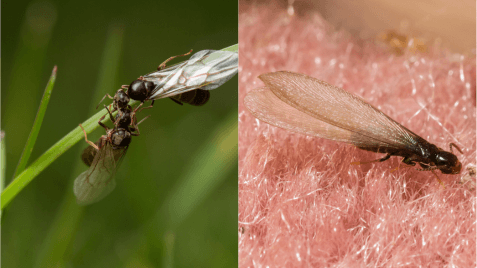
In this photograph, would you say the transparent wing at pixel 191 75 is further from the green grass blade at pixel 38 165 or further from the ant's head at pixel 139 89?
the green grass blade at pixel 38 165

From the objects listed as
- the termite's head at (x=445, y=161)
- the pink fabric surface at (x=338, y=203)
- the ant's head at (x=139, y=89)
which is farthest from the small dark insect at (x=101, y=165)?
the termite's head at (x=445, y=161)

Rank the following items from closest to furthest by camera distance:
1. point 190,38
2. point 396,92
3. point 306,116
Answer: point 306,116, point 190,38, point 396,92

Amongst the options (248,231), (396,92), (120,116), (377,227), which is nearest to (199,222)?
(248,231)

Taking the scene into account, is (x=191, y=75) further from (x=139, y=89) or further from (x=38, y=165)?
(x=38, y=165)

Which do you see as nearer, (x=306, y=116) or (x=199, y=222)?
(x=306, y=116)

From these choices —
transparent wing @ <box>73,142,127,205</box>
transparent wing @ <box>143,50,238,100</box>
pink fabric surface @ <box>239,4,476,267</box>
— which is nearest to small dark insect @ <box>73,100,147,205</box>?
transparent wing @ <box>73,142,127,205</box>

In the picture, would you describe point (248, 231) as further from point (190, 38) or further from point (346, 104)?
point (190, 38)

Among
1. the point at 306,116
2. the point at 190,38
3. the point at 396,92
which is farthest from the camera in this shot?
the point at 396,92
